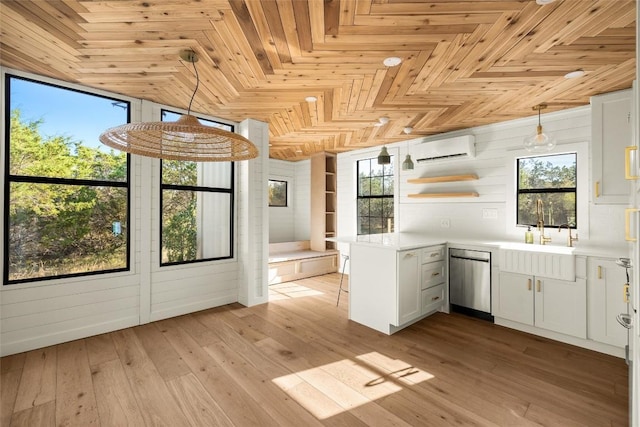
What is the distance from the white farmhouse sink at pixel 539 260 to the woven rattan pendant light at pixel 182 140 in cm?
293

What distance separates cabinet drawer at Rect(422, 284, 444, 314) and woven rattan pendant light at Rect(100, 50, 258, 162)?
2570 millimetres

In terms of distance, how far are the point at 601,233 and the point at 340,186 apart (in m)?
3.97

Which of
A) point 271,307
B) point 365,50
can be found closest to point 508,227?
point 365,50

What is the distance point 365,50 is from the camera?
2.15 meters

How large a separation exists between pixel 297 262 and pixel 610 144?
4377 millimetres

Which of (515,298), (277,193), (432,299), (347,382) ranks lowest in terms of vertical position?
(347,382)

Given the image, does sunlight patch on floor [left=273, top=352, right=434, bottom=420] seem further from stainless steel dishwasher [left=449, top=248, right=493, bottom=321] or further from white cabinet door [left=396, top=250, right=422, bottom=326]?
stainless steel dishwasher [left=449, top=248, right=493, bottom=321]

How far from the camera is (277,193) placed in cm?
654

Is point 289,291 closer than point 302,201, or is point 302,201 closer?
point 289,291

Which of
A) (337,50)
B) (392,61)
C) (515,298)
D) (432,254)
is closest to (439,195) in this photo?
(432,254)

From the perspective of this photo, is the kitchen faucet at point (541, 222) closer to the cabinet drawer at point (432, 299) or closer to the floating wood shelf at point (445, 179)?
the floating wood shelf at point (445, 179)

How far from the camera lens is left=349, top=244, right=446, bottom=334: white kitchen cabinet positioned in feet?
9.92

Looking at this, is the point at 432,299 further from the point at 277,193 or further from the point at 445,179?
the point at 277,193

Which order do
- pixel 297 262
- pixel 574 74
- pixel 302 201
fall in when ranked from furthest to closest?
1. pixel 302 201
2. pixel 297 262
3. pixel 574 74
